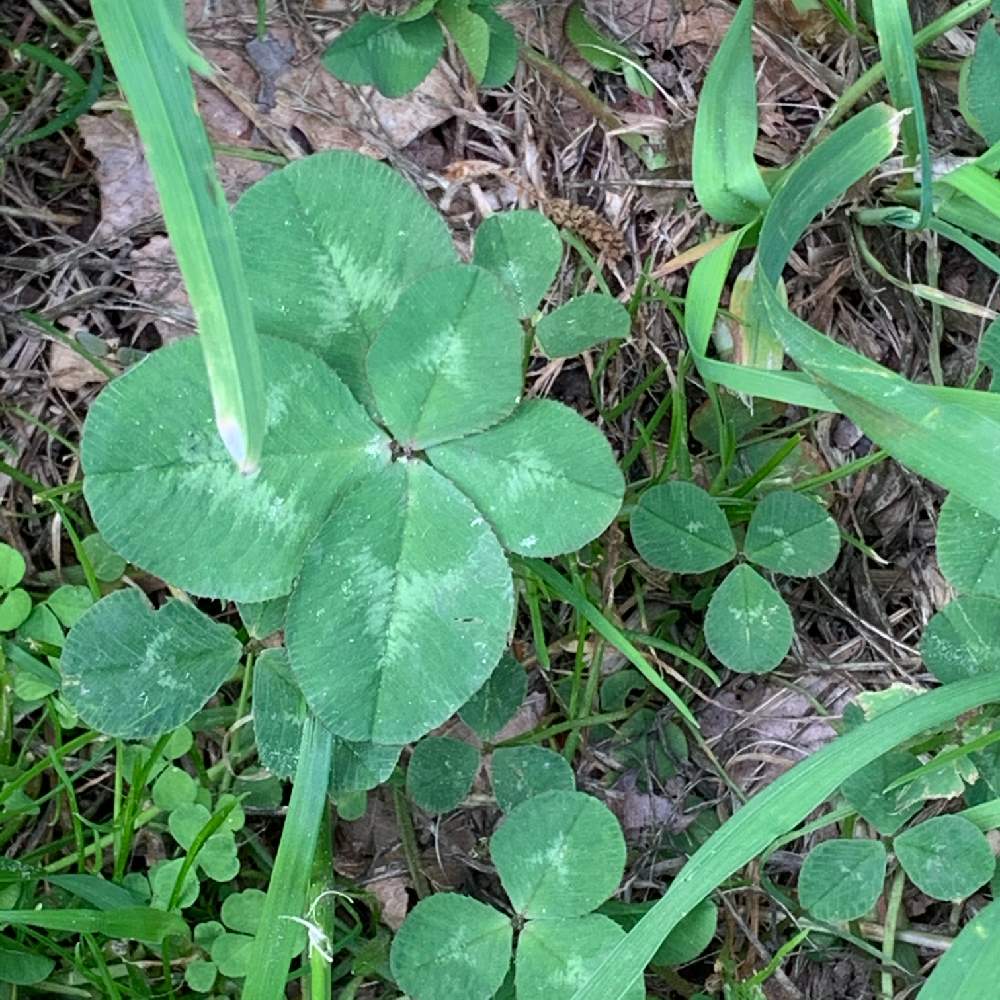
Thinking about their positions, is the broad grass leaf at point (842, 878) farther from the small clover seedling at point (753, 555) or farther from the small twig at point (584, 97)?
the small twig at point (584, 97)

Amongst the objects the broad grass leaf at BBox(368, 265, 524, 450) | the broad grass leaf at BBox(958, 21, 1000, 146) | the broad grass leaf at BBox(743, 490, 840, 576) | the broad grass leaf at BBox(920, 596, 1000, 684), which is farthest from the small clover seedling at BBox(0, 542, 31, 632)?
the broad grass leaf at BBox(958, 21, 1000, 146)

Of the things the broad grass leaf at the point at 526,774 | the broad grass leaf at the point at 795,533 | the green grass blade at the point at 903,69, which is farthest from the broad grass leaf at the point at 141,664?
the green grass blade at the point at 903,69

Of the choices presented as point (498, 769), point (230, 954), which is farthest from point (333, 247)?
point (230, 954)

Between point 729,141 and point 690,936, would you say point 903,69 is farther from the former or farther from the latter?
point 690,936

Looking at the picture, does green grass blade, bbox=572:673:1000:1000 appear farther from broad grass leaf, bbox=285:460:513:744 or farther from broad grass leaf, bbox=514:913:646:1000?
broad grass leaf, bbox=285:460:513:744

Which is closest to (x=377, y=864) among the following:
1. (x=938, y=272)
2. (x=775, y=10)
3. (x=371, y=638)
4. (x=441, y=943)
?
(x=441, y=943)
